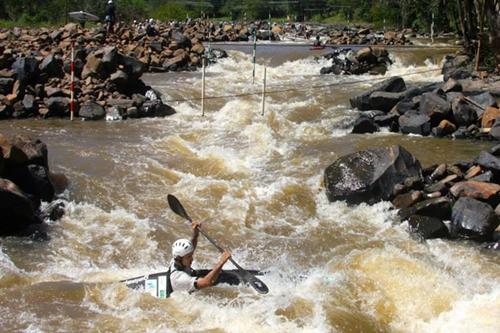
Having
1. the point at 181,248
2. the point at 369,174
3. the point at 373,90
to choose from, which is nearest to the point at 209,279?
the point at 181,248

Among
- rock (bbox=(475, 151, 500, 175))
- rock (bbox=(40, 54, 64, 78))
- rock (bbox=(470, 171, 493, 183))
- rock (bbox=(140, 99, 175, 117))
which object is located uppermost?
rock (bbox=(40, 54, 64, 78))

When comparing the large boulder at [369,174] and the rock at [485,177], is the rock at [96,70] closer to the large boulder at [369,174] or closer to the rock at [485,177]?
the large boulder at [369,174]

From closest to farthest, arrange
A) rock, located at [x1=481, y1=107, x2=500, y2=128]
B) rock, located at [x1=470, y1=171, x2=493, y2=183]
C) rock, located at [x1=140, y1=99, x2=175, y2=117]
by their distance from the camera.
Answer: rock, located at [x1=470, y1=171, x2=493, y2=183]
rock, located at [x1=481, y1=107, x2=500, y2=128]
rock, located at [x1=140, y1=99, x2=175, y2=117]

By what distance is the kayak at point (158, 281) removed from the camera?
6.08 metres

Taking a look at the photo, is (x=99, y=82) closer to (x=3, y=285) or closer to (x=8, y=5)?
(x=3, y=285)

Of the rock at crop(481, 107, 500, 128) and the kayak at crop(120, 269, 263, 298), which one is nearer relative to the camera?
the kayak at crop(120, 269, 263, 298)

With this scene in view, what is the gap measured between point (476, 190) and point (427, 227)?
1142 mm

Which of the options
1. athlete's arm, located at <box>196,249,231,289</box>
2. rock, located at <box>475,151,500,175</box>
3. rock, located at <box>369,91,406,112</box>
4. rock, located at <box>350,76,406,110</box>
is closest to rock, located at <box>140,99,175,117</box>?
rock, located at <box>350,76,406,110</box>

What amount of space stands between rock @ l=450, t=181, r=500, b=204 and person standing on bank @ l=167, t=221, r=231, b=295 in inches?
171

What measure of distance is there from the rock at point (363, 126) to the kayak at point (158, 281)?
7.65 m

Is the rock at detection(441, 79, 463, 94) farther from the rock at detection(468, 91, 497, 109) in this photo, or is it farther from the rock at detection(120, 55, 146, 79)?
the rock at detection(120, 55, 146, 79)

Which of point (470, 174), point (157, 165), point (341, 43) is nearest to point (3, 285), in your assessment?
point (157, 165)

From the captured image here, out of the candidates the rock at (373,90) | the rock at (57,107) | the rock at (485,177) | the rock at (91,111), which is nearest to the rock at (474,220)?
the rock at (485,177)

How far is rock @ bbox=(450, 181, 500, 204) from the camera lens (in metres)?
8.72
